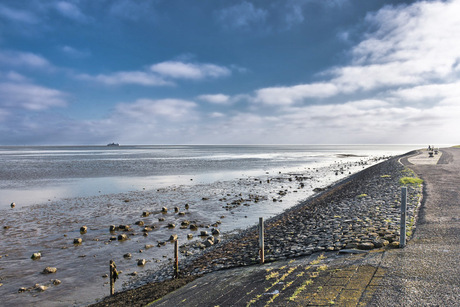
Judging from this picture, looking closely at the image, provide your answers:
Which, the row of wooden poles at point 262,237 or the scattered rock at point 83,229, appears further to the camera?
the scattered rock at point 83,229

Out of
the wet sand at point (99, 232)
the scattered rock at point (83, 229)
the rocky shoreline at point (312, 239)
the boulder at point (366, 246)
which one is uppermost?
the boulder at point (366, 246)

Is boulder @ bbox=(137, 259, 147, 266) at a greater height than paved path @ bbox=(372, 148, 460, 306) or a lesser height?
lesser

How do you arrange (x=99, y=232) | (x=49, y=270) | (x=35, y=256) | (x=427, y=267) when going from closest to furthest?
(x=427, y=267), (x=49, y=270), (x=35, y=256), (x=99, y=232)

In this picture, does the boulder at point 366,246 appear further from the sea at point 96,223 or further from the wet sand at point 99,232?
the wet sand at point 99,232

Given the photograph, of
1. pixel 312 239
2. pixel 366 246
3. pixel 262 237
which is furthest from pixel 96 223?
pixel 366 246

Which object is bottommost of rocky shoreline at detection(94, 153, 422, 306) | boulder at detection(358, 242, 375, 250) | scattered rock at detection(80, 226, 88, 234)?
scattered rock at detection(80, 226, 88, 234)

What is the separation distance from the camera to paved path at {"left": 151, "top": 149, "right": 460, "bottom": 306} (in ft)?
18.7

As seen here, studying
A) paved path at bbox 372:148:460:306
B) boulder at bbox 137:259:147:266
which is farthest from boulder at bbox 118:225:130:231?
paved path at bbox 372:148:460:306

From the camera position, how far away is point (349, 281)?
6.47m

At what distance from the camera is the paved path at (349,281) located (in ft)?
18.7

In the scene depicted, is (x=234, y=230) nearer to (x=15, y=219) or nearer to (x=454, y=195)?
(x=454, y=195)

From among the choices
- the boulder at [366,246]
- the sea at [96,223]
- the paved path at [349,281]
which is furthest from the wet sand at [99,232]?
the boulder at [366,246]

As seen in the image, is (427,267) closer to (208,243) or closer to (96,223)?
(208,243)

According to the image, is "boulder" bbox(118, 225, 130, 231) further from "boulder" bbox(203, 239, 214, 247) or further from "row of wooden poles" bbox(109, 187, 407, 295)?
"row of wooden poles" bbox(109, 187, 407, 295)
